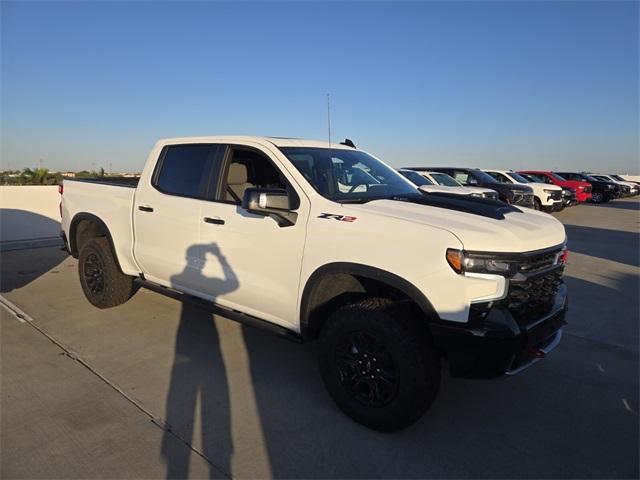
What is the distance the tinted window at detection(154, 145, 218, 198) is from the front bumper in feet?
7.96

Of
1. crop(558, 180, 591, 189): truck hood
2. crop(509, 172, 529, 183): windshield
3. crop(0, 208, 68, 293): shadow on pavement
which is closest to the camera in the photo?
crop(0, 208, 68, 293): shadow on pavement

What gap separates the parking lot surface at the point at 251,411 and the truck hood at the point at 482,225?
49.4 inches

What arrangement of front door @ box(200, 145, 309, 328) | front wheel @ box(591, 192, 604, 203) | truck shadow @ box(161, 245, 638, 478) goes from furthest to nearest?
front wheel @ box(591, 192, 604, 203) < front door @ box(200, 145, 309, 328) < truck shadow @ box(161, 245, 638, 478)

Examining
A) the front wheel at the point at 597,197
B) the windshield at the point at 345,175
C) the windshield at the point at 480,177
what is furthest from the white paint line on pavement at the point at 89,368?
the front wheel at the point at 597,197

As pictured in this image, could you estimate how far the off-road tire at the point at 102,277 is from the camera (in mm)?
5023

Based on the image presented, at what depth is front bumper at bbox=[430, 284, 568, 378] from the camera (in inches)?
102

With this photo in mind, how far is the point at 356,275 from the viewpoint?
3.12 meters

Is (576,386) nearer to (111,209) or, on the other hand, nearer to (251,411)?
(251,411)

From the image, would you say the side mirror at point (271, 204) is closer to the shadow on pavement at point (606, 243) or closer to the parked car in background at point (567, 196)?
the shadow on pavement at point (606, 243)

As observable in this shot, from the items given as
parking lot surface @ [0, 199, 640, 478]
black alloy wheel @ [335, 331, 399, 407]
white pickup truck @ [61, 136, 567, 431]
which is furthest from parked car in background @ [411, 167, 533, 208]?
black alloy wheel @ [335, 331, 399, 407]

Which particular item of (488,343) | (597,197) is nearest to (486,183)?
(488,343)

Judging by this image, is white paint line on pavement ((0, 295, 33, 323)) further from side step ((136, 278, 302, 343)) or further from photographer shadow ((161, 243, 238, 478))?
photographer shadow ((161, 243, 238, 478))

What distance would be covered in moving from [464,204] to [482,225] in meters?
0.54

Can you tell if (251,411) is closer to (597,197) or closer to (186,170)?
(186,170)
